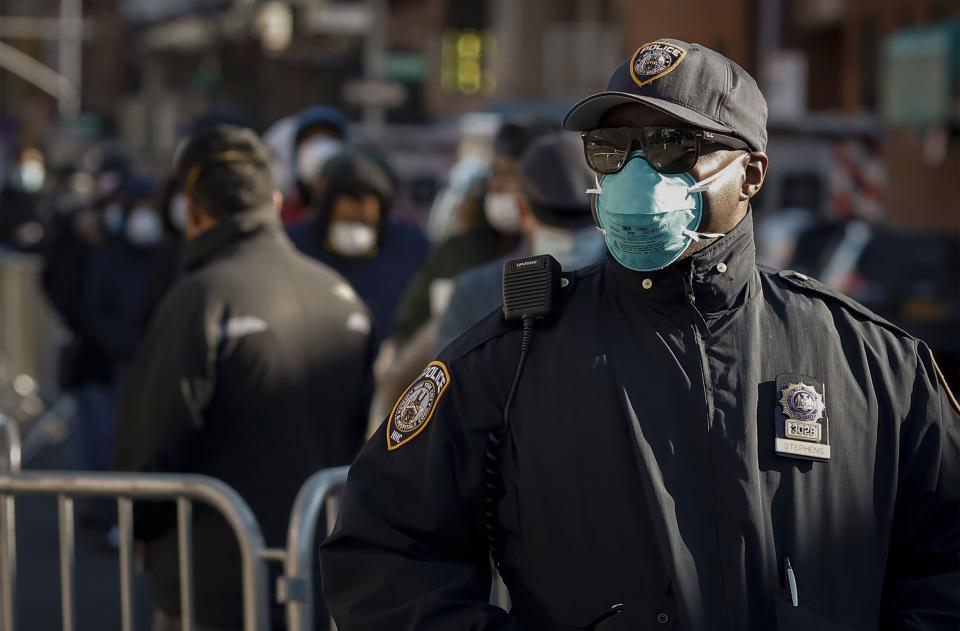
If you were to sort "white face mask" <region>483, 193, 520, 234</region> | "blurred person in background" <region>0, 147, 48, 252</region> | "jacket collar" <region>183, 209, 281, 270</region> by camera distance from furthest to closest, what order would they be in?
"blurred person in background" <region>0, 147, 48, 252</region> → "white face mask" <region>483, 193, 520, 234</region> → "jacket collar" <region>183, 209, 281, 270</region>

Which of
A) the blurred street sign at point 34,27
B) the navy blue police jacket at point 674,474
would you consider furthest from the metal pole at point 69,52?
the navy blue police jacket at point 674,474

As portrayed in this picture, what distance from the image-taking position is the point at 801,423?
2725 millimetres

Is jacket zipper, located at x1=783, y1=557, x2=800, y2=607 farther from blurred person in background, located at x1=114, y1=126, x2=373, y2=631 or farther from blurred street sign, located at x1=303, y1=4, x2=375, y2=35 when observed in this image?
blurred street sign, located at x1=303, y1=4, x2=375, y2=35

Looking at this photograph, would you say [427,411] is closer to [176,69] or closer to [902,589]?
[902,589]

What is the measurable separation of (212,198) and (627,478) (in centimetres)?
254

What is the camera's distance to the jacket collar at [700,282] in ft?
9.13

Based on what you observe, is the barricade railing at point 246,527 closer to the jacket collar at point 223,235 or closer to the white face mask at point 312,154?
the jacket collar at point 223,235

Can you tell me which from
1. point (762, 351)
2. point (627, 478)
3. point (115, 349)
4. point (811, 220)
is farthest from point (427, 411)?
point (811, 220)

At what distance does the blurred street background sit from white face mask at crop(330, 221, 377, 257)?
0.25m

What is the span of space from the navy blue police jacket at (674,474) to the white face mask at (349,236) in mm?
3586

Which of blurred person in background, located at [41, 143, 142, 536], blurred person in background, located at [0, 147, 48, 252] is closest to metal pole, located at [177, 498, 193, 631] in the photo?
blurred person in background, located at [41, 143, 142, 536]

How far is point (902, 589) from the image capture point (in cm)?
281

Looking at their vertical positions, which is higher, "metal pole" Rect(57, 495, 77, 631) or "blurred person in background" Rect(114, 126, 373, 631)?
"blurred person in background" Rect(114, 126, 373, 631)

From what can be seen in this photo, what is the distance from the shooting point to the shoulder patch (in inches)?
112
